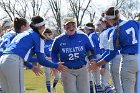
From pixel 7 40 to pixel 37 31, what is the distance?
1.60 m

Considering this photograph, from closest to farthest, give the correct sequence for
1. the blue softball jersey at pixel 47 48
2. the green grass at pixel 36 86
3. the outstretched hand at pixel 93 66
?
the outstretched hand at pixel 93 66, the blue softball jersey at pixel 47 48, the green grass at pixel 36 86

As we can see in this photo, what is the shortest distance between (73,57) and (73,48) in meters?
0.20

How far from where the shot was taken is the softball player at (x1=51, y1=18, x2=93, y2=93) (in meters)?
9.37

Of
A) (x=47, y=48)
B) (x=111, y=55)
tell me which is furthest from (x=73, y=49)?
(x=47, y=48)

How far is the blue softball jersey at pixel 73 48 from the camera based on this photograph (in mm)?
9359

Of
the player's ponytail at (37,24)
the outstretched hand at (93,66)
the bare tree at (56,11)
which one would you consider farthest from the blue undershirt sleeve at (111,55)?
the bare tree at (56,11)

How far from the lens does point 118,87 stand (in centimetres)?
1020

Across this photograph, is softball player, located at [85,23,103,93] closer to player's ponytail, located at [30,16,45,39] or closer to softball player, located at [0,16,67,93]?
player's ponytail, located at [30,16,45,39]

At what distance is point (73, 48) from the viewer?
9.36m

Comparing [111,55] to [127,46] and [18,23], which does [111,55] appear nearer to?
[127,46]

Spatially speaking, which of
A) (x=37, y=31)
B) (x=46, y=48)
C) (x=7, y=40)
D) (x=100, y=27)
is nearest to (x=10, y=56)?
(x=37, y=31)

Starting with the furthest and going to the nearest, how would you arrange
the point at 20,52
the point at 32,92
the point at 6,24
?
the point at 32,92 < the point at 6,24 < the point at 20,52

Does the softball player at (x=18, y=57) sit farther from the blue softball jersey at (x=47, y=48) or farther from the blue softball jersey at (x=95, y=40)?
the blue softball jersey at (x=47, y=48)

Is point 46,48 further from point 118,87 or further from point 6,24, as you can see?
point 118,87
